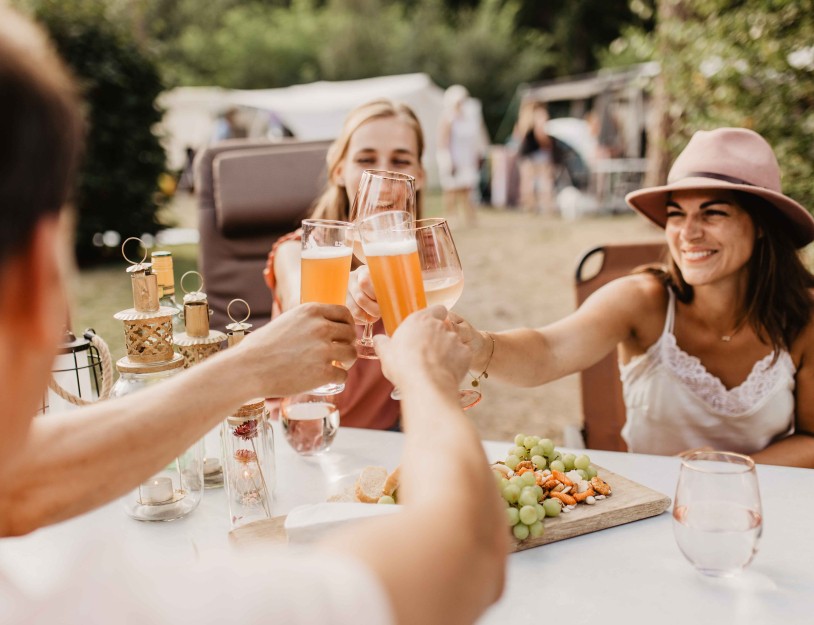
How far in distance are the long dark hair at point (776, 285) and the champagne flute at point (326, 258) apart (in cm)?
130

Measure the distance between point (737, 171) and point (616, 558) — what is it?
1.24m

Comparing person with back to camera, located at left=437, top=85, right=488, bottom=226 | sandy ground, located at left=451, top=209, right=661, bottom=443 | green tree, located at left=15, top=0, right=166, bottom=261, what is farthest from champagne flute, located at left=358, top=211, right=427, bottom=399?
person with back to camera, located at left=437, top=85, right=488, bottom=226

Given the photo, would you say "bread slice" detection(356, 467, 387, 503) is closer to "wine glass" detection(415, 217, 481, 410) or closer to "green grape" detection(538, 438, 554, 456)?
"wine glass" detection(415, 217, 481, 410)

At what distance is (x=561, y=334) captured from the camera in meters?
2.19

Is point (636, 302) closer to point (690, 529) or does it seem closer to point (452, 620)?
point (690, 529)

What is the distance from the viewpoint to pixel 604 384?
102 inches

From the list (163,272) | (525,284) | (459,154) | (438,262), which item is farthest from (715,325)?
(459,154)

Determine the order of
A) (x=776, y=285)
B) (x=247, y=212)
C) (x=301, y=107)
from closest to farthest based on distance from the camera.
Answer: (x=776, y=285), (x=247, y=212), (x=301, y=107)

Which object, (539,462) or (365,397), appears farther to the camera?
(365,397)

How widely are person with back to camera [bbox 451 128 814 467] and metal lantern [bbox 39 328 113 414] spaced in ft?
3.19

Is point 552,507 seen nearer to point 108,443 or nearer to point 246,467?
point 246,467

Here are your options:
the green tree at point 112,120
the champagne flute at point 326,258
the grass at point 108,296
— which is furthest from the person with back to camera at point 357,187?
the green tree at point 112,120

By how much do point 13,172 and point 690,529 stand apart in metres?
1.05

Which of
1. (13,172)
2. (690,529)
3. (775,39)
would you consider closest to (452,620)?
(13,172)
